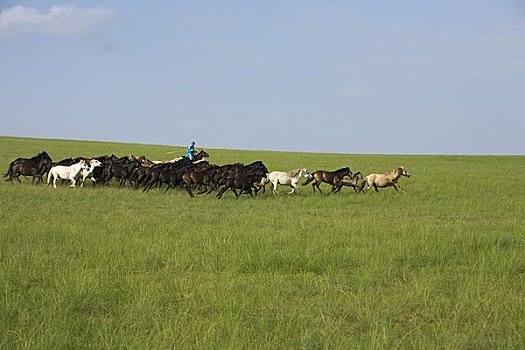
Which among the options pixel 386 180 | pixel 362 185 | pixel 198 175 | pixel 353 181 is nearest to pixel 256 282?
pixel 198 175

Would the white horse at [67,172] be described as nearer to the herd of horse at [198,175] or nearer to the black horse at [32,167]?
the herd of horse at [198,175]

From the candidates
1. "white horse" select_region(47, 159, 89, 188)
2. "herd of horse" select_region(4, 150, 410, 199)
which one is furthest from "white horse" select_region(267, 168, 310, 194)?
"white horse" select_region(47, 159, 89, 188)

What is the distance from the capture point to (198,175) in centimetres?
2147

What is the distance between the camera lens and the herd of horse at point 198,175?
69.5 feet

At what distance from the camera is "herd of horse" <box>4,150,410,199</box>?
21.2 meters

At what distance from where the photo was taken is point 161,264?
9148 mm

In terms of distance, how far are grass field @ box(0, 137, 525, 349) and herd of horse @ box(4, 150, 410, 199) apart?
18.3 ft

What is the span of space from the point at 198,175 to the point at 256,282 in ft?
45.0

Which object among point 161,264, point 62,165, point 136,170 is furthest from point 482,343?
point 62,165

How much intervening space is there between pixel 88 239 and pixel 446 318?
6.62 m

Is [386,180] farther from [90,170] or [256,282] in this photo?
[256,282]

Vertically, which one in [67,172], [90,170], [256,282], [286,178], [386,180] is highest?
[386,180]

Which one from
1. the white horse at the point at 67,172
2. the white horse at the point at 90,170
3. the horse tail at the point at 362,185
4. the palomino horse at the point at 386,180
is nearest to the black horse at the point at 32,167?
the white horse at the point at 67,172

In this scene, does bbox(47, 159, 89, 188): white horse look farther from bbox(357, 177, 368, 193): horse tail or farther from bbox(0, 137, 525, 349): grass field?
bbox(357, 177, 368, 193): horse tail
